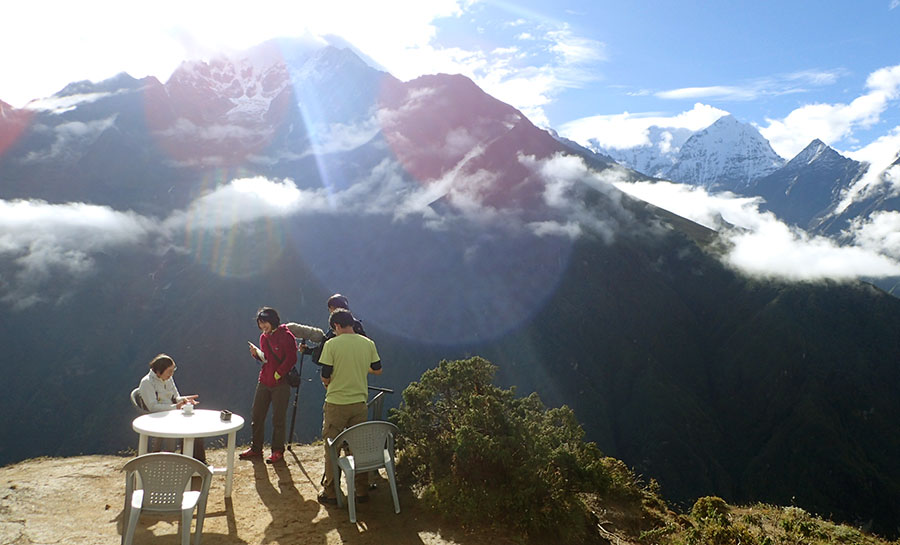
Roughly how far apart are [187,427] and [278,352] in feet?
7.37

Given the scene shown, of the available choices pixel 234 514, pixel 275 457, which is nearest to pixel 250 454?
pixel 275 457

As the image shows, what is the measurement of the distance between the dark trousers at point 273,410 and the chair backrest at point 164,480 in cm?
375

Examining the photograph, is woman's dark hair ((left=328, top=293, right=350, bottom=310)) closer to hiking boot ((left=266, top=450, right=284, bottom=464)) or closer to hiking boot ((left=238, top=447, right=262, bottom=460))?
hiking boot ((left=266, top=450, right=284, bottom=464))

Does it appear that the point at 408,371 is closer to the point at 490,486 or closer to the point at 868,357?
the point at 868,357

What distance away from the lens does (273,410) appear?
993 cm

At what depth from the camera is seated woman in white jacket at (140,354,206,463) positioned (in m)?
8.79

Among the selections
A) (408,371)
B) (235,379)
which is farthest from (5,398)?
(408,371)

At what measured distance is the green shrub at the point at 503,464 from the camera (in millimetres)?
7055

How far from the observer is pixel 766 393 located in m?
178

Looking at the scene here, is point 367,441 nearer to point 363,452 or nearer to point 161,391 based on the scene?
point 363,452

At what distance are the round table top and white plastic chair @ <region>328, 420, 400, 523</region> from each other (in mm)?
1700

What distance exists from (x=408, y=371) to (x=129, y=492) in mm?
174586

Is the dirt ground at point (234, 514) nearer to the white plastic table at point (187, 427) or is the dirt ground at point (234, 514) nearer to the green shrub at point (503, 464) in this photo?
the green shrub at point (503, 464)

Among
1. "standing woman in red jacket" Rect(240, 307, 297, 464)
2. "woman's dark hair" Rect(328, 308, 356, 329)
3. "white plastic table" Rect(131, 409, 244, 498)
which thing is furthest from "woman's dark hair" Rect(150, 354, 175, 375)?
"woman's dark hair" Rect(328, 308, 356, 329)
